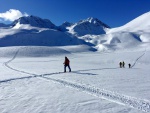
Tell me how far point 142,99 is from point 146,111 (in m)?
1.85

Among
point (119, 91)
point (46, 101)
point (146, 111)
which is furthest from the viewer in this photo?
point (119, 91)

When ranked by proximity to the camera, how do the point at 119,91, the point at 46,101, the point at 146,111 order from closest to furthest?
the point at 146,111 < the point at 46,101 < the point at 119,91

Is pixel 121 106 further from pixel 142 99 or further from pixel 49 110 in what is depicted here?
pixel 49 110

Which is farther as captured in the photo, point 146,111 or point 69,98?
point 69,98

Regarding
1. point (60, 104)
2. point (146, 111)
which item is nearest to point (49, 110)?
point (60, 104)

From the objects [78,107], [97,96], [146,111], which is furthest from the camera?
[97,96]

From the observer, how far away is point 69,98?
1057cm

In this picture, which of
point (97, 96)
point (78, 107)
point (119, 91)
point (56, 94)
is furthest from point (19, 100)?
point (119, 91)

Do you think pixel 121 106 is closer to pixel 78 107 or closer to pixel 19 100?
pixel 78 107

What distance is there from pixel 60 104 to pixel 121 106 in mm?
2766

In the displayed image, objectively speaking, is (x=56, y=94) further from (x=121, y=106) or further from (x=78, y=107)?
(x=121, y=106)

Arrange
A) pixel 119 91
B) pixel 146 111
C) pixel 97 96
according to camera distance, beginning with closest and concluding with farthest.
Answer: pixel 146 111 → pixel 97 96 → pixel 119 91

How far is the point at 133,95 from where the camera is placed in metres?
11.2

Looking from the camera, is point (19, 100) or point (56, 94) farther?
point (56, 94)
